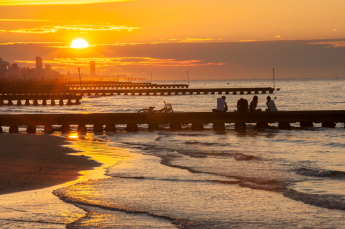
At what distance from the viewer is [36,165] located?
12062mm

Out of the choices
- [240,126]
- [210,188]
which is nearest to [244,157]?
[210,188]

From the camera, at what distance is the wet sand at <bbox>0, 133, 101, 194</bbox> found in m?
9.59

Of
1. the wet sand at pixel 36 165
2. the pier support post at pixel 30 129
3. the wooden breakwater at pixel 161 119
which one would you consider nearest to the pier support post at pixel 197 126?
the wooden breakwater at pixel 161 119

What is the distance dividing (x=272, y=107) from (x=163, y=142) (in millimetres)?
8741

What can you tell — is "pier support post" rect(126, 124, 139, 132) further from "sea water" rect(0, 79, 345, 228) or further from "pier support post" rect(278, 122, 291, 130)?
"pier support post" rect(278, 122, 291, 130)

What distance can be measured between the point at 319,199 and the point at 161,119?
671 inches

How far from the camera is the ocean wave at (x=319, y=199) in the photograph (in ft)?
25.7

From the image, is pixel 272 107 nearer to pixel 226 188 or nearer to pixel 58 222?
pixel 226 188

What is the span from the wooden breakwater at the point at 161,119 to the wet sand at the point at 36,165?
7.16 m

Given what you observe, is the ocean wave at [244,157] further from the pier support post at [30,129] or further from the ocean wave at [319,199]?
the pier support post at [30,129]

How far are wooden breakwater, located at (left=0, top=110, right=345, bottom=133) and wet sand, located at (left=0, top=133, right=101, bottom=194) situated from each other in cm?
716

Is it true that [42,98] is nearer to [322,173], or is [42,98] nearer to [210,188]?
[322,173]

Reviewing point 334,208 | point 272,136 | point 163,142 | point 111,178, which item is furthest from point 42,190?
point 272,136

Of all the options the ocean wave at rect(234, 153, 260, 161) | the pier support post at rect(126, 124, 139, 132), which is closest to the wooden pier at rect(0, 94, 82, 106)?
the pier support post at rect(126, 124, 139, 132)
